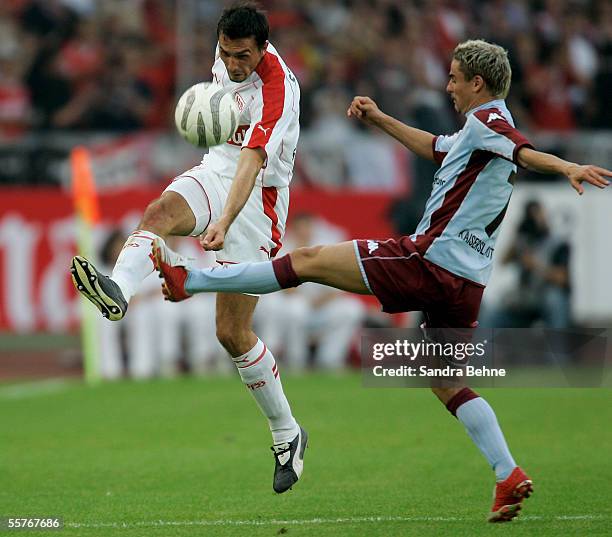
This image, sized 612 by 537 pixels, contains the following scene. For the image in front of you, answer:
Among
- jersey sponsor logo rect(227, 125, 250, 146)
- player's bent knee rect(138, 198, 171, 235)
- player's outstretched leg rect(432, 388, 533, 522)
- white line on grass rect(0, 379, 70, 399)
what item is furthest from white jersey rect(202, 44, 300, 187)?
white line on grass rect(0, 379, 70, 399)

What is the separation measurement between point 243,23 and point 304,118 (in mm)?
11498

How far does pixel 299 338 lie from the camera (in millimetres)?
16156

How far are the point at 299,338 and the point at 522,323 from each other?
2820 mm

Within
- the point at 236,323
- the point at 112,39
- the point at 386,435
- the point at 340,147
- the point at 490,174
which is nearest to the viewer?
the point at 490,174

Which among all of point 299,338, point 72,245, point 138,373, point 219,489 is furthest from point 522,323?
point 219,489

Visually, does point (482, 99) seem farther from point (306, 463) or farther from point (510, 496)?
point (306, 463)

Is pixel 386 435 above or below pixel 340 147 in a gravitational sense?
below

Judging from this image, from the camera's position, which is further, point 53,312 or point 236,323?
point 53,312

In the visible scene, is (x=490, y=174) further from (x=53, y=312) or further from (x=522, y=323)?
(x=53, y=312)

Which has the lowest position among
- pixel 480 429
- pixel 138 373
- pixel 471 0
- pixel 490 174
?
pixel 138 373

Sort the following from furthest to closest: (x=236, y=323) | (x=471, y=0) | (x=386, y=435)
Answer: (x=471, y=0), (x=386, y=435), (x=236, y=323)

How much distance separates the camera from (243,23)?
7348 mm

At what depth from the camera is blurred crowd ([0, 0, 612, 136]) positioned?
18.9 metres

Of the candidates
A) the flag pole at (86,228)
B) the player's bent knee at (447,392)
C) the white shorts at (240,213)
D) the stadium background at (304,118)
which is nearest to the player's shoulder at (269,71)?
the white shorts at (240,213)
